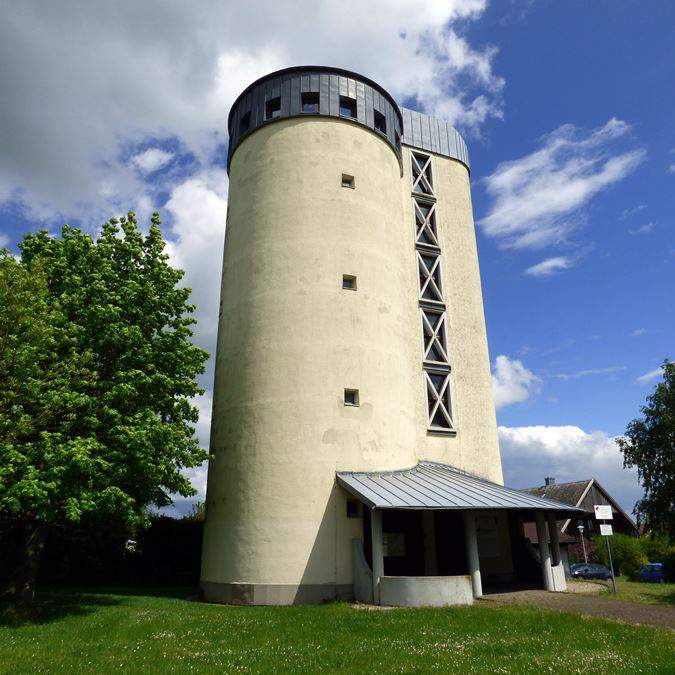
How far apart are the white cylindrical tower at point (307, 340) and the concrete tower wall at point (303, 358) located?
0.18ft

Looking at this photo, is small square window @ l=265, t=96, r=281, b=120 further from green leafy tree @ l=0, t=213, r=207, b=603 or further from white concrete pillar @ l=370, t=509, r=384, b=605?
white concrete pillar @ l=370, t=509, r=384, b=605

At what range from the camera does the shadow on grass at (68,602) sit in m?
15.4

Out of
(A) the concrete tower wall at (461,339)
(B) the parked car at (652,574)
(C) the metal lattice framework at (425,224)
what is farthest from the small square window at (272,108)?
(B) the parked car at (652,574)

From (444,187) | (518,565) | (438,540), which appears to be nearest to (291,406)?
(438,540)

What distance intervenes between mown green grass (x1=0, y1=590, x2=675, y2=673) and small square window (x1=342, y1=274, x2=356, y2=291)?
12.7 m

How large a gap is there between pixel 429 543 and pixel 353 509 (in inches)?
172

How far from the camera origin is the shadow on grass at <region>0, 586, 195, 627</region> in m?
15.4

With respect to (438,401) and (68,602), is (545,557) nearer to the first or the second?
(438,401)

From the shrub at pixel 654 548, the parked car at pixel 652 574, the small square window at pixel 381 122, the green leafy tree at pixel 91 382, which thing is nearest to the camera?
the green leafy tree at pixel 91 382

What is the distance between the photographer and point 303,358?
21.8 m

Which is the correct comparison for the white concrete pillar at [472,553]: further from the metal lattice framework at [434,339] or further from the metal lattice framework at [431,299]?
the metal lattice framework at [434,339]

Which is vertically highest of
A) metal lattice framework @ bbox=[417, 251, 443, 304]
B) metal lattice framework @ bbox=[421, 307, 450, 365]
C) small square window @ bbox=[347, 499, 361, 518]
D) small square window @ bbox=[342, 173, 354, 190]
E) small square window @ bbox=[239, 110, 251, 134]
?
small square window @ bbox=[239, 110, 251, 134]

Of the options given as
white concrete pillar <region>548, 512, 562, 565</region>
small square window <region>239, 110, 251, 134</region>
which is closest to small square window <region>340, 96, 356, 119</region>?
small square window <region>239, 110, 251, 134</region>

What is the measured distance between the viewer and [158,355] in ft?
61.2
